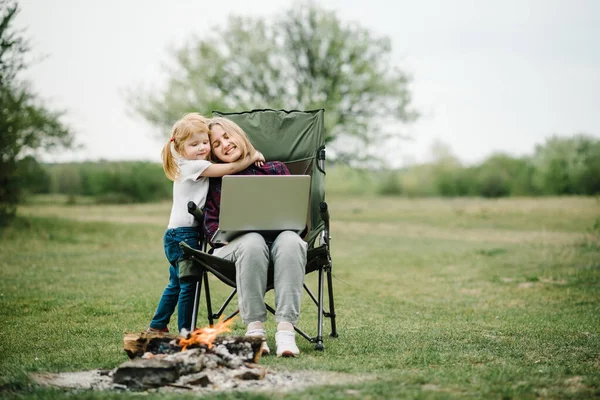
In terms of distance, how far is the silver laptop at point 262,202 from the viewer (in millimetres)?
3473

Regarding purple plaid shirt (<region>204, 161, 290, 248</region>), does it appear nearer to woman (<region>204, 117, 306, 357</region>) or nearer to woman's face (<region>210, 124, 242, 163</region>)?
woman's face (<region>210, 124, 242, 163</region>)

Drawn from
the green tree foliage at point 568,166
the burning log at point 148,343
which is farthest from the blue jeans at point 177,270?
the green tree foliage at point 568,166

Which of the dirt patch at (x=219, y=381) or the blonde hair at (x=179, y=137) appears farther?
the blonde hair at (x=179, y=137)

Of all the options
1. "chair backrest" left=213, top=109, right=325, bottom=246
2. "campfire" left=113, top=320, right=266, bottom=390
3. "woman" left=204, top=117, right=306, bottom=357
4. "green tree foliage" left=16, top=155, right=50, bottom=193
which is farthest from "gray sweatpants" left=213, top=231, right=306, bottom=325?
"green tree foliage" left=16, top=155, right=50, bottom=193

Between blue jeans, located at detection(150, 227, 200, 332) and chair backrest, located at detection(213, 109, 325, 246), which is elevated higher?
chair backrest, located at detection(213, 109, 325, 246)

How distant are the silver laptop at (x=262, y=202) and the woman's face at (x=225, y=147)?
1.20 feet

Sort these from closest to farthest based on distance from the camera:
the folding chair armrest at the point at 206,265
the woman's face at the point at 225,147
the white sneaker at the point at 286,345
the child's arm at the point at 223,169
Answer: the white sneaker at the point at 286,345 < the folding chair armrest at the point at 206,265 < the child's arm at the point at 223,169 < the woman's face at the point at 225,147

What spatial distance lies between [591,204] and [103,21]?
14133 millimetres

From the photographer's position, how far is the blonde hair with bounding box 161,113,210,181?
370cm

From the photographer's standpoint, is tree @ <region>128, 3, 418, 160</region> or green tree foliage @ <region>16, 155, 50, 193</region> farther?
tree @ <region>128, 3, 418, 160</region>

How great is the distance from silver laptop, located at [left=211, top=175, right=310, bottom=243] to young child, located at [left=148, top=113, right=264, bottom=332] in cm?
24

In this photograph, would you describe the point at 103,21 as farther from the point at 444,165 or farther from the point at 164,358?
the point at 444,165

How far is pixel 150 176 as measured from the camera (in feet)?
71.8

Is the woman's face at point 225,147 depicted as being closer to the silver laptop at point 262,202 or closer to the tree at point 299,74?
the silver laptop at point 262,202
